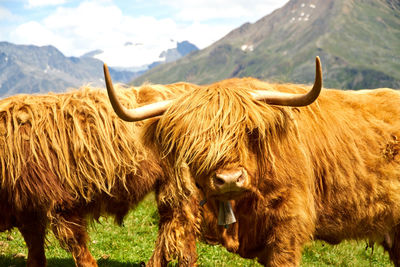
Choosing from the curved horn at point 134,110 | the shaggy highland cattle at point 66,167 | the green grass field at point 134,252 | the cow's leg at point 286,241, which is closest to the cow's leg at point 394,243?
the green grass field at point 134,252

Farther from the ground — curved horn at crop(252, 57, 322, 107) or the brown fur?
curved horn at crop(252, 57, 322, 107)

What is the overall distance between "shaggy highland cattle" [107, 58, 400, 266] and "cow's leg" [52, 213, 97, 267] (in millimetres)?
1577

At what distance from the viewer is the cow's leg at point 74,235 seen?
436 centimetres

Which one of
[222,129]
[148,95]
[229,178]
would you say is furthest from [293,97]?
[148,95]

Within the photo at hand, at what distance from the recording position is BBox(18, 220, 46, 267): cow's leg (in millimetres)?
4531

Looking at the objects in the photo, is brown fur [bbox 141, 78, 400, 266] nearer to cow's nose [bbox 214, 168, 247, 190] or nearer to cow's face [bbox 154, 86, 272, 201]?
cow's face [bbox 154, 86, 272, 201]

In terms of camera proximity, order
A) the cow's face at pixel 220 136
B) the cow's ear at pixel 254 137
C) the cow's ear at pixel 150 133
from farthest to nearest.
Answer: the cow's ear at pixel 150 133, the cow's ear at pixel 254 137, the cow's face at pixel 220 136

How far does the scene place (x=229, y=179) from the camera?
266cm

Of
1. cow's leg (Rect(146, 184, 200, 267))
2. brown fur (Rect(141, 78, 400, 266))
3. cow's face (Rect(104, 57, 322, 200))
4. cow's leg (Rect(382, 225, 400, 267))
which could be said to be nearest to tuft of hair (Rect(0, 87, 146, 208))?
cow's leg (Rect(146, 184, 200, 267))

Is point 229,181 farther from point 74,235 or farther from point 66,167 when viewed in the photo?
point 74,235

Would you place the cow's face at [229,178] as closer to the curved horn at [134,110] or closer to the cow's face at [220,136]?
the cow's face at [220,136]

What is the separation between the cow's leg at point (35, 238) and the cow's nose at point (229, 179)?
2731 millimetres

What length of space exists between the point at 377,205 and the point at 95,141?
314cm

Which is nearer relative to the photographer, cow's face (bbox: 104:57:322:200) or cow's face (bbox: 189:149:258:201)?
cow's face (bbox: 189:149:258:201)
